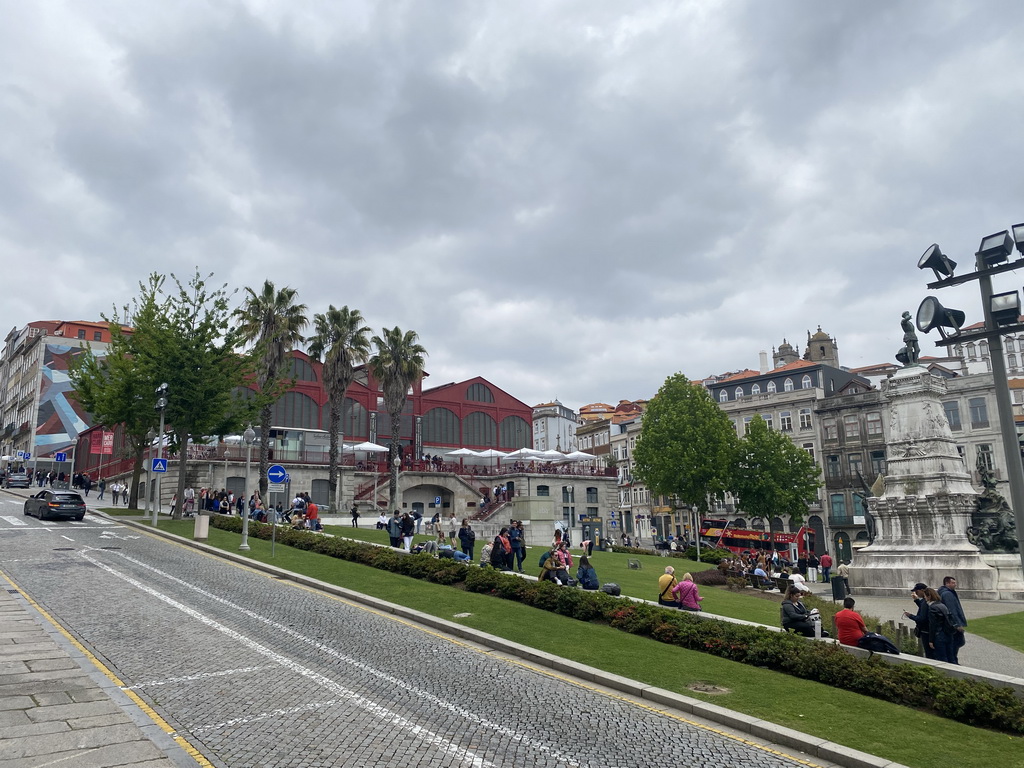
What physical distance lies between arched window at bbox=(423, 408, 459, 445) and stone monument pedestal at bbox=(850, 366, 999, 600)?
40.0 meters

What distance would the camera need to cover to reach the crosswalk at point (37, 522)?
29.4m

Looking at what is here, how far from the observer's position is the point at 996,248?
1044 cm

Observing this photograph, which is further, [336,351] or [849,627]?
[336,351]

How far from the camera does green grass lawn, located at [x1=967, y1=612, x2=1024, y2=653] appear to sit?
15.9 metres

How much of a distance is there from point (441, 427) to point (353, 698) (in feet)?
175

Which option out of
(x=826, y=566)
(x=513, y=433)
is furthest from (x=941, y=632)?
(x=513, y=433)

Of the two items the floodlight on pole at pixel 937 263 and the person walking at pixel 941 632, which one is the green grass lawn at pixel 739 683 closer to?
the person walking at pixel 941 632

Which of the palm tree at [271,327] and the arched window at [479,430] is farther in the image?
the arched window at [479,430]

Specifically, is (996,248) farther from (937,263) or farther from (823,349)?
(823,349)

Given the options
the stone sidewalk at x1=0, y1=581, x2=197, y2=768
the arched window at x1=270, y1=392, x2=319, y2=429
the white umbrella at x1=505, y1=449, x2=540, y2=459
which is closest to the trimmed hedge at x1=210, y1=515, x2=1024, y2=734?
the stone sidewalk at x1=0, y1=581, x2=197, y2=768

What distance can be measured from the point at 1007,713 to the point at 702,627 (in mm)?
5304

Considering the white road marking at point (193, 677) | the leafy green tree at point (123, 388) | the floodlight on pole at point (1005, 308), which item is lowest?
the white road marking at point (193, 677)

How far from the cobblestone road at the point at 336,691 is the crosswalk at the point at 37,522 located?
48.0 ft

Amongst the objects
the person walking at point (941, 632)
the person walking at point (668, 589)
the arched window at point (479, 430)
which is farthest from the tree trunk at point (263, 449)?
the person walking at point (941, 632)
